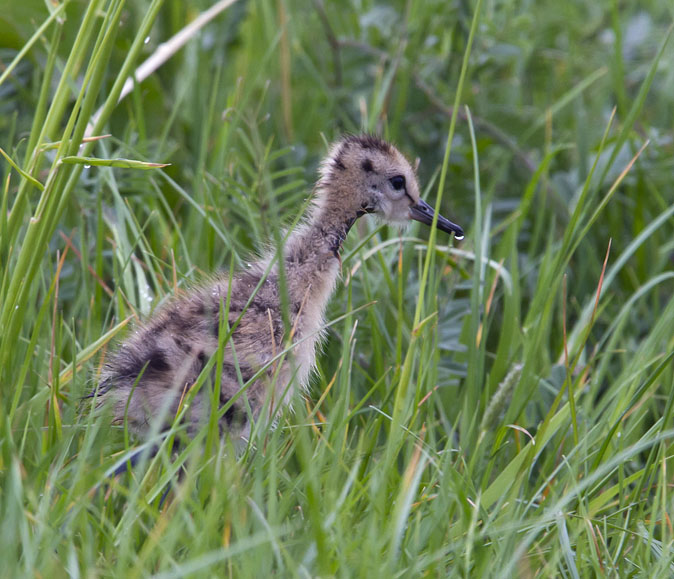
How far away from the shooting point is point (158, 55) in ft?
11.4

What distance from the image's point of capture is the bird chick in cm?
236

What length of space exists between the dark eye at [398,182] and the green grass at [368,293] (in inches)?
8.7

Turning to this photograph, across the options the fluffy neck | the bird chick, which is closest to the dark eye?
the bird chick

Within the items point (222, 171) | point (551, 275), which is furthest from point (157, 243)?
point (551, 275)

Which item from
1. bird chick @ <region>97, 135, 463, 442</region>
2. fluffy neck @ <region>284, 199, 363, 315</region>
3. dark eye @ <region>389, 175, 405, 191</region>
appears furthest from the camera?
dark eye @ <region>389, 175, 405, 191</region>

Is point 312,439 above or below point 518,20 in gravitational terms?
below

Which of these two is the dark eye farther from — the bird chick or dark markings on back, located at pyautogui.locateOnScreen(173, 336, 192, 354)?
dark markings on back, located at pyautogui.locateOnScreen(173, 336, 192, 354)

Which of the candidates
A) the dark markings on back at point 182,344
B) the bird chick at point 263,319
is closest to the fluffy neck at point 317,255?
the bird chick at point 263,319

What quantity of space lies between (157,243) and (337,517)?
5.67 ft

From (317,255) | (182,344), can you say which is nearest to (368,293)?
(317,255)

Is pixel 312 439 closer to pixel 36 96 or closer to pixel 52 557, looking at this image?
pixel 52 557

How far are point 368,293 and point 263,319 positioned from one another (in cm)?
48

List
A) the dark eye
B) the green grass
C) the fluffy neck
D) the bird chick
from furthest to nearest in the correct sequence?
the dark eye → the fluffy neck → the bird chick → the green grass

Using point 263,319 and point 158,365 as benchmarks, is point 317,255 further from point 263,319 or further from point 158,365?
point 158,365
